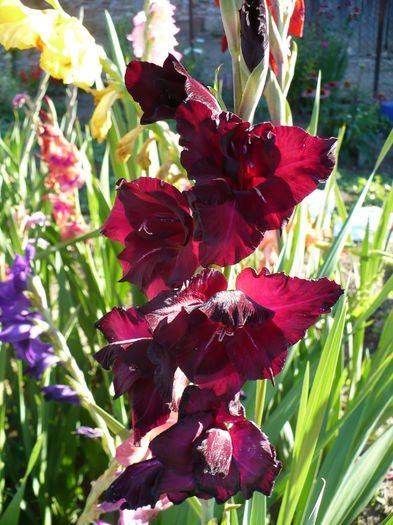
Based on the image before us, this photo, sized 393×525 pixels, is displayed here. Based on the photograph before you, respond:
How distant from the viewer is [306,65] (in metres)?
5.79

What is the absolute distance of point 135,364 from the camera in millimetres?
517

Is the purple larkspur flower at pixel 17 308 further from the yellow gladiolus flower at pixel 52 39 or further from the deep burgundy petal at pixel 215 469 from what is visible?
the deep burgundy petal at pixel 215 469

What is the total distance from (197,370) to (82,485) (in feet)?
4.11

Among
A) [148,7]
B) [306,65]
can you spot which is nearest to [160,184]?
[148,7]

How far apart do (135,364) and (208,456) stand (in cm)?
10

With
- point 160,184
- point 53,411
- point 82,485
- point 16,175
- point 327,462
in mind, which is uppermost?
point 160,184

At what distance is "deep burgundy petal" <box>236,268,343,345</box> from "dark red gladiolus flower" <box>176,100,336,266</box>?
0.09 feet

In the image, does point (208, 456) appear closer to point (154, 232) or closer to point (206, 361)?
point (206, 361)

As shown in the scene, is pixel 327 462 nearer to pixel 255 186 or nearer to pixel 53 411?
pixel 255 186

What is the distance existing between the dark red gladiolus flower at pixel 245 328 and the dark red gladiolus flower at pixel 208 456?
0.03 meters

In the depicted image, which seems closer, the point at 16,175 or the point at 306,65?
the point at 16,175

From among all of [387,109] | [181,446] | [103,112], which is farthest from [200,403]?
[387,109]

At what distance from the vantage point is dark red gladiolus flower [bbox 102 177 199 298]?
0.53 metres

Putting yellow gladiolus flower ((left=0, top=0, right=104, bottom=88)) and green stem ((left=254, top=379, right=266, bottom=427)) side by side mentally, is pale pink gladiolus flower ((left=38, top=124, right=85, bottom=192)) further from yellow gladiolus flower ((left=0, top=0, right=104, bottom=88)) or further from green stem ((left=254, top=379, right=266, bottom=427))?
green stem ((left=254, top=379, right=266, bottom=427))
